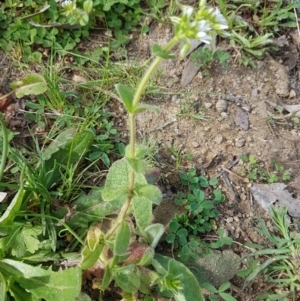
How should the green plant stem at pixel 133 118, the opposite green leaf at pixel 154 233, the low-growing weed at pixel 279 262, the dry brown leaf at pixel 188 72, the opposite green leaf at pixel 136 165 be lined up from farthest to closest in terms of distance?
1. the dry brown leaf at pixel 188 72
2. the low-growing weed at pixel 279 262
3. the opposite green leaf at pixel 154 233
4. the opposite green leaf at pixel 136 165
5. the green plant stem at pixel 133 118

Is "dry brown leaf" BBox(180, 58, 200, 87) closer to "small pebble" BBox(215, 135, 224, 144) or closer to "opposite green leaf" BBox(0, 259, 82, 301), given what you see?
"small pebble" BBox(215, 135, 224, 144)

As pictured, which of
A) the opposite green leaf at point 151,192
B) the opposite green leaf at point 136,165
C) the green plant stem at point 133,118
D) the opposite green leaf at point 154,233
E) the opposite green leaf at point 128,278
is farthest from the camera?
the opposite green leaf at point 154,233

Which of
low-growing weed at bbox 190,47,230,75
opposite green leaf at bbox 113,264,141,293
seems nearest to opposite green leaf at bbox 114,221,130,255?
opposite green leaf at bbox 113,264,141,293

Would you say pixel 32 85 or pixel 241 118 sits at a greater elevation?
pixel 32 85

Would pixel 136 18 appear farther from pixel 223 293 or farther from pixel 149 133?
pixel 223 293

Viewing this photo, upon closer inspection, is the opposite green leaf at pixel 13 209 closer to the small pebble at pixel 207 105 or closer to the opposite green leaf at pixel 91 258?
the opposite green leaf at pixel 91 258

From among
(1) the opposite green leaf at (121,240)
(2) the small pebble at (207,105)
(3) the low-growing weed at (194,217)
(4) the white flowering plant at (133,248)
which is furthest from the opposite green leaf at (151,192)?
(2) the small pebble at (207,105)

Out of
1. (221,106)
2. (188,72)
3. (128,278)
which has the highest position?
(188,72)

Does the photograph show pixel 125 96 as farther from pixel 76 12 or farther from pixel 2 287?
pixel 76 12

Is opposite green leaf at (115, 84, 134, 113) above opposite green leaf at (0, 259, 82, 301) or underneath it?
above

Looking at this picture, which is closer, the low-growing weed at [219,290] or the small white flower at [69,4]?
the low-growing weed at [219,290]

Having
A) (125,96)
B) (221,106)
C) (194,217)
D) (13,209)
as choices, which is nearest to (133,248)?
(194,217)
